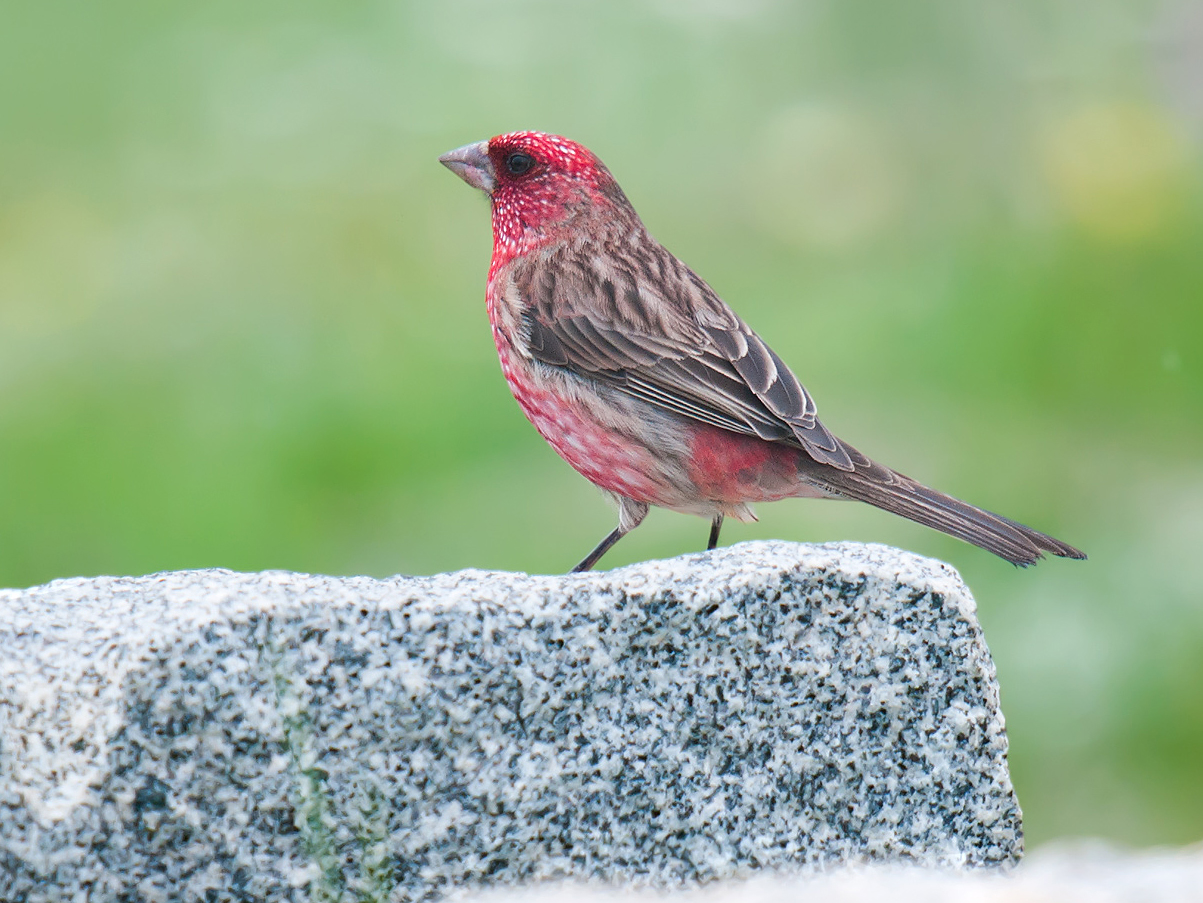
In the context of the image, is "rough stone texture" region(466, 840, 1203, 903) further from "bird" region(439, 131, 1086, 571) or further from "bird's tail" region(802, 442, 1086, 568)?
"bird" region(439, 131, 1086, 571)

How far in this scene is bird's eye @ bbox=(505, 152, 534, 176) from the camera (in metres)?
5.46

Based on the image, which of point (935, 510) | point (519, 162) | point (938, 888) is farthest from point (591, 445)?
point (938, 888)

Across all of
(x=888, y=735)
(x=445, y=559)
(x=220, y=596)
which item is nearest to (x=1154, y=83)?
(x=445, y=559)

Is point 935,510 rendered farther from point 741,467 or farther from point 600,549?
point 600,549

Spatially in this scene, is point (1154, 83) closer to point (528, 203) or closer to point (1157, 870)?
point (528, 203)

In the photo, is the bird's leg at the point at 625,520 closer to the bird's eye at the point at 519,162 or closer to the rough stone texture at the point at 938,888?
the bird's eye at the point at 519,162

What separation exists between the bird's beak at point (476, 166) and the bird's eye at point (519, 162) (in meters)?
0.08

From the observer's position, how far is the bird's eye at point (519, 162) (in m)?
5.46

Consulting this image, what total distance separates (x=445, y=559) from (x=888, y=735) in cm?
439

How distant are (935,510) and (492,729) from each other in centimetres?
187

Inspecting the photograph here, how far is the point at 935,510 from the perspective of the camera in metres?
4.49

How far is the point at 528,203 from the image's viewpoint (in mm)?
5473

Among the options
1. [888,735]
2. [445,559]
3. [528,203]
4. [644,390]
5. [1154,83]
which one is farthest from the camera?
[1154,83]

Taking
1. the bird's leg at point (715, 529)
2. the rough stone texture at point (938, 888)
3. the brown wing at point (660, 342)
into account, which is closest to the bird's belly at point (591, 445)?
the brown wing at point (660, 342)
